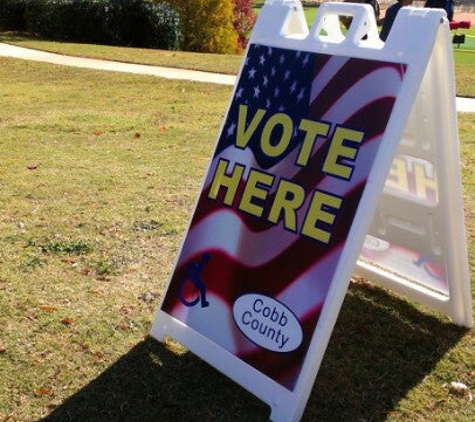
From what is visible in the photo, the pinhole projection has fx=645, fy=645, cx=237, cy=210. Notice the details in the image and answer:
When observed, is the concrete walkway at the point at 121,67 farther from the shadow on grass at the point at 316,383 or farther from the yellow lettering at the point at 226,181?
the yellow lettering at the point at 226,181

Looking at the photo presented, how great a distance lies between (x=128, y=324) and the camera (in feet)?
11.6

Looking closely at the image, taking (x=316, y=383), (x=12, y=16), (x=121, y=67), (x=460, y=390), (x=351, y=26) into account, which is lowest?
(x=12, y=16)

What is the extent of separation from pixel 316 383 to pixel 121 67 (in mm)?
11574

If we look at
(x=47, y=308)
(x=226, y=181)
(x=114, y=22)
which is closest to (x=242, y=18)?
(x=114, y=22)

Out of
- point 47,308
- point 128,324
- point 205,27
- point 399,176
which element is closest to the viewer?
point 399,176

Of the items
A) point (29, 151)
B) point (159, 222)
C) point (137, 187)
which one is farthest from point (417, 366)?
point (29, 151)

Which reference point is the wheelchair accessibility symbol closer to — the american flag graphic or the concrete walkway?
the american flag graphic

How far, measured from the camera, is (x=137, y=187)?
5.76 meters

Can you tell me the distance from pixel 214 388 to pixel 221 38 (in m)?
18.4

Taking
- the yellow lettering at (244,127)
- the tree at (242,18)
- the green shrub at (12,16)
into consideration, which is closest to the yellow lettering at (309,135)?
the yellow lettering at (244,127)

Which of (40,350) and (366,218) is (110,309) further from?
(366,218)

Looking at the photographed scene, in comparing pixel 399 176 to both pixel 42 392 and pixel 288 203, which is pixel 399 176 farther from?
pixel 42 392

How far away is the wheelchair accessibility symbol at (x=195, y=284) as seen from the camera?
3.06 metres

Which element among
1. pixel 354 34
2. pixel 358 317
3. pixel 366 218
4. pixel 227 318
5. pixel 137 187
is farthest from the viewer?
pixel 137 187
